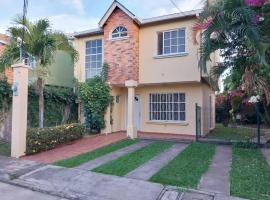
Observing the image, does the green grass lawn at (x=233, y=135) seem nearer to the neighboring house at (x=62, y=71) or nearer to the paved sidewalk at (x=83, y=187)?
the paved sidewalk at (x=83, y=187)

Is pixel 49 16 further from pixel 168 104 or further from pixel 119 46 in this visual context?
pixel 168 104

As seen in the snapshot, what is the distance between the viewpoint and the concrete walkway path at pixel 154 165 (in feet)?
26.9

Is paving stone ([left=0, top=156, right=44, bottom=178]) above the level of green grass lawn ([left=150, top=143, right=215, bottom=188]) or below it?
below

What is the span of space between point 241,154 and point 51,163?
700 centimetres

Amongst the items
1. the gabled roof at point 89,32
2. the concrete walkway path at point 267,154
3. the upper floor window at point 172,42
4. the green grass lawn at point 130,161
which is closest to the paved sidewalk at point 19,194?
the green grass lawn at point 130,161

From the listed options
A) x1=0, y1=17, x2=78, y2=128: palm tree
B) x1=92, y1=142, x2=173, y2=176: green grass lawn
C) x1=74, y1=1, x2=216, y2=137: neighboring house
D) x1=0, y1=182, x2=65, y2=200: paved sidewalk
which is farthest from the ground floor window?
x1=0, y1=182, x2=65, y2=200: paved sidewalk

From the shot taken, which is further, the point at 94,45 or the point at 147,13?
the point at 94,45

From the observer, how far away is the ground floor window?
1616 cm

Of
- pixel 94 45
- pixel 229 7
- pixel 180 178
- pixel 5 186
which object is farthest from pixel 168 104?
pixel 5 186

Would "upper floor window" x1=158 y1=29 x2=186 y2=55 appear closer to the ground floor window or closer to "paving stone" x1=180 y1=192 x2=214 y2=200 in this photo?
the ground floor window

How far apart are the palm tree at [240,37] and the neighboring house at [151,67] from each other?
130 inches

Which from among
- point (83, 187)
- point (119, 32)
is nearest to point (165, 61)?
point (119, 32)

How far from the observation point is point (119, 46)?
15.8m

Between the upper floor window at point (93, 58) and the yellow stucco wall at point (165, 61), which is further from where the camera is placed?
the upper floor window at point (93, 58)
